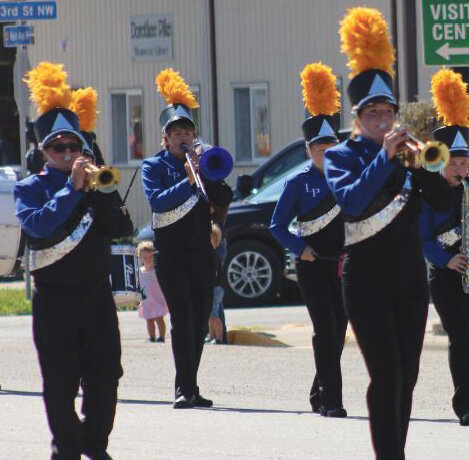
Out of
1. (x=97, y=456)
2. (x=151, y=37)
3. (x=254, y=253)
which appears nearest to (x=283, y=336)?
(x=254, y=253)

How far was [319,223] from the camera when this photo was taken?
9.17 metres

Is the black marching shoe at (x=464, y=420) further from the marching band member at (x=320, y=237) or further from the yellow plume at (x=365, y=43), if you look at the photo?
the yellow plume at (x=365, y=43)

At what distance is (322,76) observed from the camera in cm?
908

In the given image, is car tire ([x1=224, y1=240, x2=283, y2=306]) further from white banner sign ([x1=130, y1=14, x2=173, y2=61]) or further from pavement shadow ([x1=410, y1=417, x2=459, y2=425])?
white banner sign ([x1=130, y1=14, x2=173, y2=61])

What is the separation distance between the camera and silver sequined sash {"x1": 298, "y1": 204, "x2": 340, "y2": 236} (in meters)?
9.12

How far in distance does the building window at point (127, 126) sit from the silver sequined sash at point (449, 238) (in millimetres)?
17829

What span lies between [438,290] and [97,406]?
2508 mm

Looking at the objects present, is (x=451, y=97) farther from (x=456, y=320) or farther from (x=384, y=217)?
(x=384, y=217)

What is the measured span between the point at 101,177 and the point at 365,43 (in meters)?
1.37

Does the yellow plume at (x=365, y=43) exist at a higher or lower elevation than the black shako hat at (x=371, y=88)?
higher

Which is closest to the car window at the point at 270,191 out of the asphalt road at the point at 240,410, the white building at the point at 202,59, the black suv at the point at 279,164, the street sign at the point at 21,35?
the black suv at the point at 279,164

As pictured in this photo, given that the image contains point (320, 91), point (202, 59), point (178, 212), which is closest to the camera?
point (320, 91)

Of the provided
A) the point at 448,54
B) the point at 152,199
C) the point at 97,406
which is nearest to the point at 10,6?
the point at 448,54

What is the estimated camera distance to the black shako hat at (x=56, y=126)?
7.10 m
